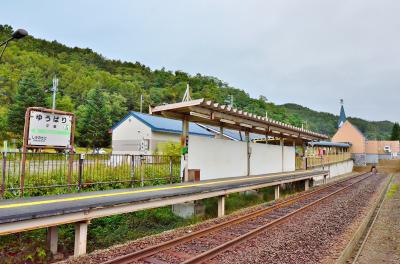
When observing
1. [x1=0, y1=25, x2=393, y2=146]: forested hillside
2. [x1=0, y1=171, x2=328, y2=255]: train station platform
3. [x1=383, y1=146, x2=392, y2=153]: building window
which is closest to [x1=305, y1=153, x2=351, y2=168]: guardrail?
[x1=0, y1=171, x2=328, y2=255]: train station platform

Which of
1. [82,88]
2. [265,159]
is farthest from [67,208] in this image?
[82,88]

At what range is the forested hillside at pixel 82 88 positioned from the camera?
40.5 meters

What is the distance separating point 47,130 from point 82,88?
188ft

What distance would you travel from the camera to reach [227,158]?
15602mm

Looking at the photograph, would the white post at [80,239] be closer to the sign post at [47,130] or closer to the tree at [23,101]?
the sign post at [47,130]

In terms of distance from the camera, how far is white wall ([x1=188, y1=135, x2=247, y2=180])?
13242 millimetres

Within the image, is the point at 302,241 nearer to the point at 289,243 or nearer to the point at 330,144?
the point at 289,243

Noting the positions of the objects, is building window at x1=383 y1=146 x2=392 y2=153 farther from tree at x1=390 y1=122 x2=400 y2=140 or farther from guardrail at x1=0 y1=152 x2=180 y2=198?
guardrail at x1=0 y1=152 x2=180 y2=198

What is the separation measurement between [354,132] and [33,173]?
59119mm

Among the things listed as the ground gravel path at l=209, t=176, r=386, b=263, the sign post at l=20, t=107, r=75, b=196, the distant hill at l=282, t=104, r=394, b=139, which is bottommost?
the ground gravel path at l=209, t=176, r=386, b=263

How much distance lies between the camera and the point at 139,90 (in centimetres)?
7150

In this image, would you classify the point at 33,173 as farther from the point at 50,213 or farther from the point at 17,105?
the point at 17,105

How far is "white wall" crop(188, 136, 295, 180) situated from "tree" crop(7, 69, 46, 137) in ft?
101

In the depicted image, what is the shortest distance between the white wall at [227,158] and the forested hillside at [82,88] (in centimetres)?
2674
